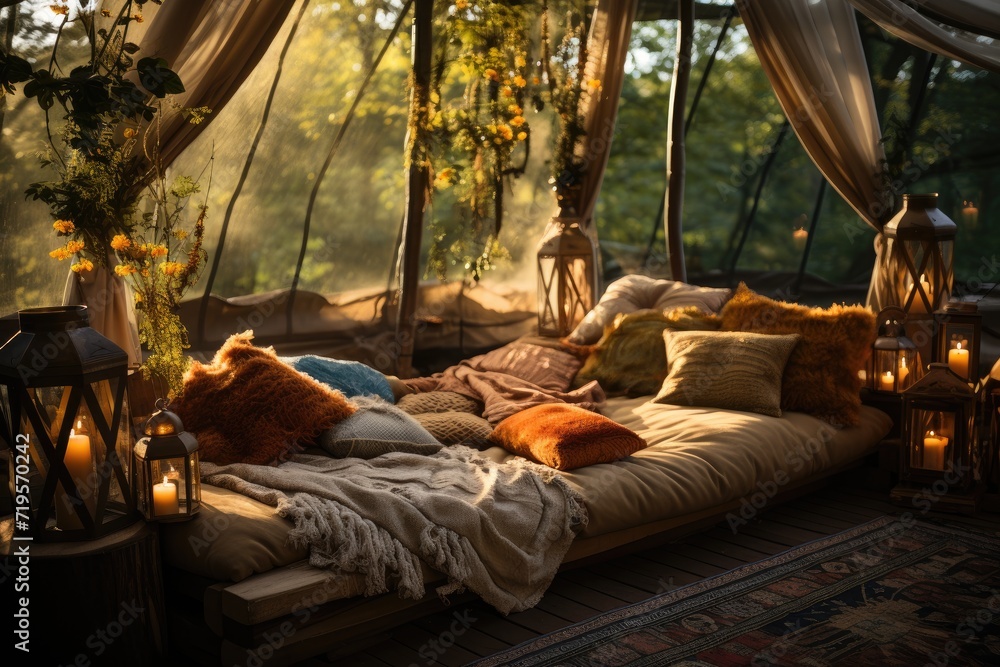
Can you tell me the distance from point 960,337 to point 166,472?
10.7 feet

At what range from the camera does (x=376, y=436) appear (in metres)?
3.21

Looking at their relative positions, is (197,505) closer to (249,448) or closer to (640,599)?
(249,448)

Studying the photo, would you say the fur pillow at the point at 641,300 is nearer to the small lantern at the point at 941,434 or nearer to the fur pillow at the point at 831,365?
the fur pillow at the point at 831,365

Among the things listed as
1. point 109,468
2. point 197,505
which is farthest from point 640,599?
point 109,468

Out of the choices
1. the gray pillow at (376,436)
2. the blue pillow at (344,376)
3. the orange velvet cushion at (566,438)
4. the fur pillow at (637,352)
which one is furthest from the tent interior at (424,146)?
the orange velvet cushion at (566,438)

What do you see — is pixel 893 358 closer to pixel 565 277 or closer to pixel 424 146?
pixel 565 277

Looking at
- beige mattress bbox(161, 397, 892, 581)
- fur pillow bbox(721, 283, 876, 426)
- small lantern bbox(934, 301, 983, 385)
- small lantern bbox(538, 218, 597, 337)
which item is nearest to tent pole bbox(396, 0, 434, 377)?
small lantern bbox(538, 218, 597, 337)

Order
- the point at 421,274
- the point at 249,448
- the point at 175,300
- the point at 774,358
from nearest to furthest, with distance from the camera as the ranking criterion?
the point at 249,448 → the point at 175,300 → the point at 774,358 → the point at 421,274

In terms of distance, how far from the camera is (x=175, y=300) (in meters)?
3.55

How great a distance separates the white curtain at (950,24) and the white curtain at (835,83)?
1.12ft

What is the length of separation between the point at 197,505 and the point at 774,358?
240 cm

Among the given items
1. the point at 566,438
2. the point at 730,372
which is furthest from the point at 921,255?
the point at 566,438

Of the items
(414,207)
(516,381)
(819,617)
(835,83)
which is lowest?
(819,617)

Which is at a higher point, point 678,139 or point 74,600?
point 678,139
